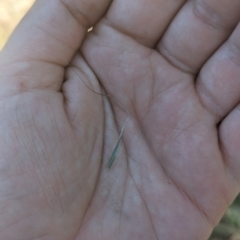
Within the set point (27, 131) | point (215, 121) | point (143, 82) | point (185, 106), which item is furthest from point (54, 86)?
point (215, 121)

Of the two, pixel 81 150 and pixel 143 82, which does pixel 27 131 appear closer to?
pixel 81 150

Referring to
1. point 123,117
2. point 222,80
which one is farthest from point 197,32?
point 123,117

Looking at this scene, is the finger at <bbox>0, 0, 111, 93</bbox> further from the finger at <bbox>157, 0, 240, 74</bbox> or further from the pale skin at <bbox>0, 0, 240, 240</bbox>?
the finger at <bbox>157, 0, 240, 74</bbox>

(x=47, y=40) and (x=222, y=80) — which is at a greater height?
(x=47, y=40)

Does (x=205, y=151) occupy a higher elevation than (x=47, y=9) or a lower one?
lower

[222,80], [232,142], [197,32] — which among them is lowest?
[232,142]

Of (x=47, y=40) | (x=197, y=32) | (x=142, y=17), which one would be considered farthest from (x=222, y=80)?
(x=47, y=40)

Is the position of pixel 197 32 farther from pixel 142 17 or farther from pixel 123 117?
pixel 123 117

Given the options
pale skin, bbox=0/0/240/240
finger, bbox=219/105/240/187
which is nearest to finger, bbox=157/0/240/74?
pale skin, bbox=0/0/240/240
